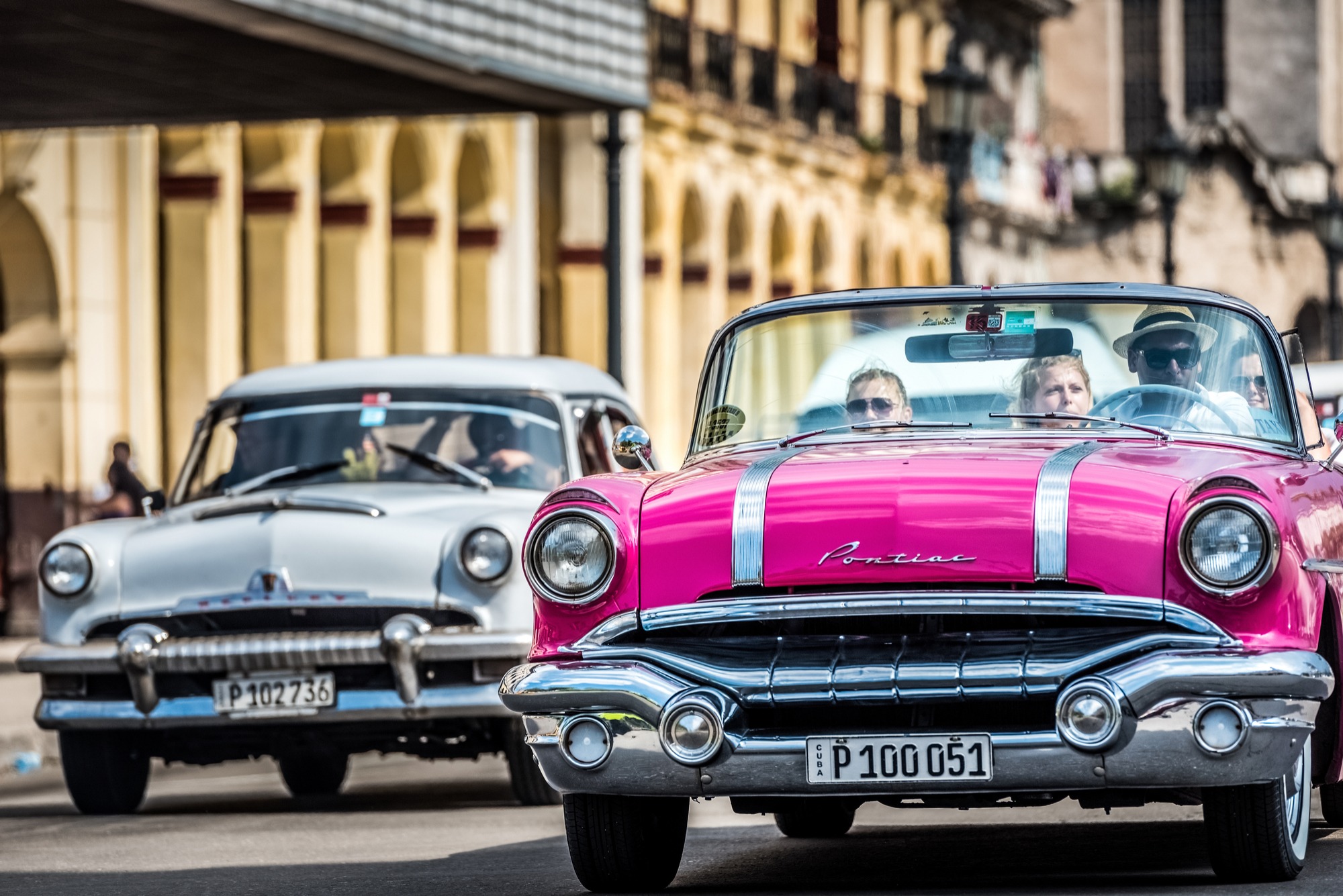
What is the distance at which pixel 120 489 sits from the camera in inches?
913

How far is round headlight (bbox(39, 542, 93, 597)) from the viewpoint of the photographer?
466 inches

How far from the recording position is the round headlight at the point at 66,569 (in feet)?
38.8

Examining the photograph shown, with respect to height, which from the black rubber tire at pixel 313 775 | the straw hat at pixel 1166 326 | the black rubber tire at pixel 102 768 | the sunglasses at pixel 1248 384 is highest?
the straw hat at pixel 1166 326

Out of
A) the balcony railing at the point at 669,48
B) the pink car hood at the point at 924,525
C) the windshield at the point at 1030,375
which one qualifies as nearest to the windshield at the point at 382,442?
the windshield at the point at 1030,375

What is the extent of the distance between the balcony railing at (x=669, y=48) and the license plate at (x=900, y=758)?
31090 mm

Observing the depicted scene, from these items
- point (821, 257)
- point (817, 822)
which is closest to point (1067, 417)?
point (817, 822)

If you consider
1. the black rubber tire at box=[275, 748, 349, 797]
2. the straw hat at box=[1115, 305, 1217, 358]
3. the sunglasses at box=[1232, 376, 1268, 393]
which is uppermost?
the straw hat at box=[1115, 305, 1217, 358]

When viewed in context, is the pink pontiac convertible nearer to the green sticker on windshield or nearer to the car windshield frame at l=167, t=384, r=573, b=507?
the green sticker on windshield

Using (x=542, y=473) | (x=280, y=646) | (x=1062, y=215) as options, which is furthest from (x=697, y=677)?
(x=1062, y=215)

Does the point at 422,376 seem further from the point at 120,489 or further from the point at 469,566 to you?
the point at 120,489

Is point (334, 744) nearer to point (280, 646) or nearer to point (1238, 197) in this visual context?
point (280, 646)

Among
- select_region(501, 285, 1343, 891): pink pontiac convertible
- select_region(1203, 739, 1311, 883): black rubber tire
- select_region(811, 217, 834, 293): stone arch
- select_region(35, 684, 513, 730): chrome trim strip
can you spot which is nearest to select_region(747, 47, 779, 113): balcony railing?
select_region(811, 217, 834, 293): stone arch

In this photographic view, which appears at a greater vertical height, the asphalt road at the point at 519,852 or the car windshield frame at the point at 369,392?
the car windshield frame at the point at 369,392

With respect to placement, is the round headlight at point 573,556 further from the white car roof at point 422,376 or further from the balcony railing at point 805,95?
the balcony railing at point 805,95
